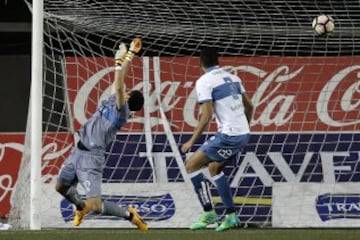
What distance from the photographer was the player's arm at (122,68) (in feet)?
31.2

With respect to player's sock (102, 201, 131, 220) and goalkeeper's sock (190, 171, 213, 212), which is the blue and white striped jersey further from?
player's sock (102, 201, 131, 220)

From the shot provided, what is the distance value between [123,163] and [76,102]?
97 centimetres

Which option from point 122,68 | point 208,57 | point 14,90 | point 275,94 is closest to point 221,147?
point 208,57

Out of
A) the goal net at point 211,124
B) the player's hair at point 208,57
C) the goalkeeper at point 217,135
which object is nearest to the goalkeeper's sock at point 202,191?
the goalkeeper at point 217,135

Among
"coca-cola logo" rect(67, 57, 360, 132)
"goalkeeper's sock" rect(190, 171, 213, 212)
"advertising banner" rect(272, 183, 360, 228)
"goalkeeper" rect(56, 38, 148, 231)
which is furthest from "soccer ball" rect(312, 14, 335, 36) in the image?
"goalkeeper" rect(56, 38, 148, 231)

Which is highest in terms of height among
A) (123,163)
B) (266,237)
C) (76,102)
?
(76,102)

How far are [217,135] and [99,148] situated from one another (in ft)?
4.18

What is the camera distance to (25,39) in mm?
15547

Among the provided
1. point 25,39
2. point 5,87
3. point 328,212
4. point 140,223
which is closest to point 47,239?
point 140,223

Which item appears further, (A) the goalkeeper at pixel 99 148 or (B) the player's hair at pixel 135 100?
(B) the player's hair at pixel 135 100

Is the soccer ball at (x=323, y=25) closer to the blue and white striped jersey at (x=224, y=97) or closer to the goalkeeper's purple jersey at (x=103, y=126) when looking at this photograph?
the blue and white striped jersey at (x=224, y=97)

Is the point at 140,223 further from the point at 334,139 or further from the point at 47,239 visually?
the point at 334,139

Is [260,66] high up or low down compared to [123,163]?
up

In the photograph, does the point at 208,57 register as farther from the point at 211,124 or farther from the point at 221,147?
the point at 211,124
